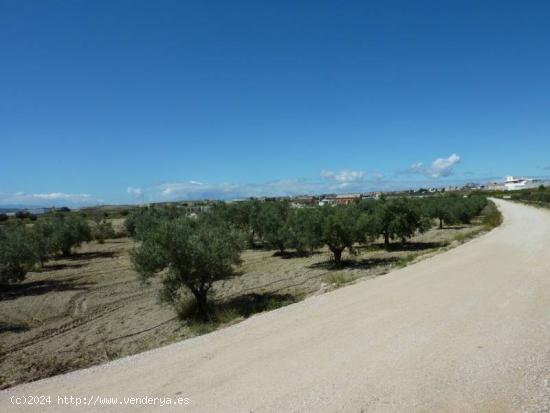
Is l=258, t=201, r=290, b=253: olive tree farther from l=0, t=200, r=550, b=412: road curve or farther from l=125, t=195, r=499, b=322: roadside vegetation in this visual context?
l=0, t=200, r=550, b=412: road curve

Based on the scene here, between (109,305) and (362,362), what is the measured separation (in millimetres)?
17753

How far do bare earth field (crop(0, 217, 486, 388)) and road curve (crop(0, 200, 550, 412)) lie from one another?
383cm

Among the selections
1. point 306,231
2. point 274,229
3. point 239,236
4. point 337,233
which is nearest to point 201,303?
point 239,236

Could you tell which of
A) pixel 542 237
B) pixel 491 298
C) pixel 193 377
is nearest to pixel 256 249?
pixel 542 237

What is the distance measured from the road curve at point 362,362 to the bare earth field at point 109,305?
3833 mm

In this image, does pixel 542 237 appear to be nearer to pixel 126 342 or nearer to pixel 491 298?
pixel 491 298

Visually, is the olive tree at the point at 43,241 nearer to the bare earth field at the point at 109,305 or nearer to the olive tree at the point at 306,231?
the bare earth field at the point at 109,305

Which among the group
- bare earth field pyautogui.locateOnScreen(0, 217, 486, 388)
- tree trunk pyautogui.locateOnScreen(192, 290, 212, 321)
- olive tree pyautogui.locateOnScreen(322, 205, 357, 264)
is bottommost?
bare earth field pyautogui.locateOnScreen(0, 217, 486, 388)

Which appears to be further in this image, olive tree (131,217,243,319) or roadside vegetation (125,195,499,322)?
roadside vegetation (125,195,499,322)

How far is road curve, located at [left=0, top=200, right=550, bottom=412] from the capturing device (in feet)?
23.6

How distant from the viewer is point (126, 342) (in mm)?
15898

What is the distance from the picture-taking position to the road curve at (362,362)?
7199mm

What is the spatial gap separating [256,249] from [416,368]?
37423mm

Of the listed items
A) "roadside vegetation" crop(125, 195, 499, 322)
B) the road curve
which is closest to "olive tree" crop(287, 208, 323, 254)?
"roadside vegetation" crop(125, 195, 499, 322)
